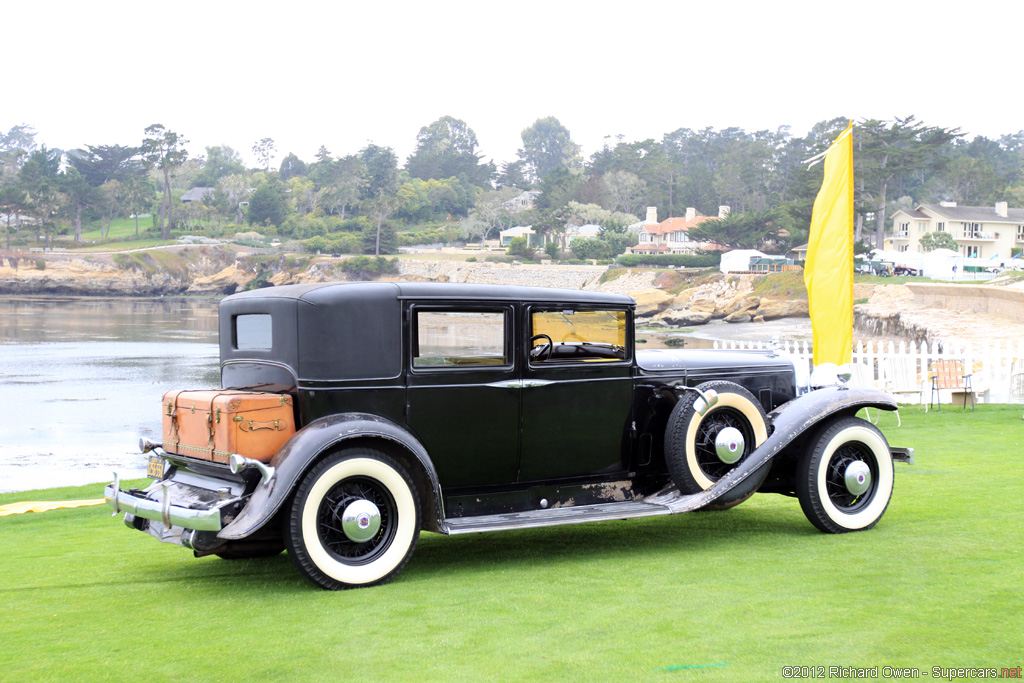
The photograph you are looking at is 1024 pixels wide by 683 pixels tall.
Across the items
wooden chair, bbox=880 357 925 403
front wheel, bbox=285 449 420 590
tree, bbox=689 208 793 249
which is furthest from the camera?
tree, bbox=689 208 793 249

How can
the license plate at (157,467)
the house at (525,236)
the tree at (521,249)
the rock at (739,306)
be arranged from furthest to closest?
the house at (525,236), the tree at (521,249), the rock at (739,306), the license plate at (157,467)

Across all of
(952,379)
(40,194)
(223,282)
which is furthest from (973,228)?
(40,194)

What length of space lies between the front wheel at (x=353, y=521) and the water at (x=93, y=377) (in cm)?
879

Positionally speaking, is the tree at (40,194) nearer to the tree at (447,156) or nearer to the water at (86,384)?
the water at (86,384)

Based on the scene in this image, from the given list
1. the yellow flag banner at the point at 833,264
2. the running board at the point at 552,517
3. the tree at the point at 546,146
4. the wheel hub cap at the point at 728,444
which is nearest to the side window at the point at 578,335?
the wheel hub cap at the point at 728,444

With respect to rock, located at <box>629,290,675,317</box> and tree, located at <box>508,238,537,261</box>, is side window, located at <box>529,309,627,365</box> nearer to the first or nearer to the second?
rock, located at <box>629,290,675,317</box>

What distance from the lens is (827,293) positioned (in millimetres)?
8297

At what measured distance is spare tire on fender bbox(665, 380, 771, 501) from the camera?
606 centimetres

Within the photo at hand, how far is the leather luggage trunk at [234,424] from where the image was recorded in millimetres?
4844

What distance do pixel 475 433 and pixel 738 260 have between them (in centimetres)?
7271

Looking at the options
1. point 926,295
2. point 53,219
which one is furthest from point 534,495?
point 53,219

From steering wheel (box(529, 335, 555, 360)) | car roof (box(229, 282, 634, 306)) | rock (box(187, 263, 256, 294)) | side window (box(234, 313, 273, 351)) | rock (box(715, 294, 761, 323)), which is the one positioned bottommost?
steering wheel (box(529, 335, 555, 360))

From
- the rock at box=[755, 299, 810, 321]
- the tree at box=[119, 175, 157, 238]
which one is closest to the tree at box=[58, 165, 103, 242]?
the tree at box=[119, 175, 157, 238]

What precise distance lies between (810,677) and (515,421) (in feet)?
8.47
